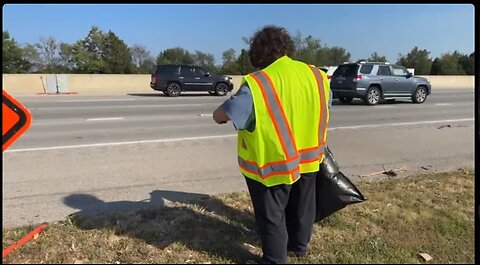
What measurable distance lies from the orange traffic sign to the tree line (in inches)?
1264

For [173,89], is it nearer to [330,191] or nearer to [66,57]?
[330,191]

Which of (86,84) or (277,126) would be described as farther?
(86,84)

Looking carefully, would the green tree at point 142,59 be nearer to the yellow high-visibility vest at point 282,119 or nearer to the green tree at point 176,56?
the green tree at point 176,56

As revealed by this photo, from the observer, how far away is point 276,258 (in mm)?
2902

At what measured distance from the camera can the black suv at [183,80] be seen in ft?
72.0

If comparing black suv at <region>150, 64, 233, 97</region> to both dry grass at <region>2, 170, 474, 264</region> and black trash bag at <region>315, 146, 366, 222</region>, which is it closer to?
dry grass at <region>2, 170, 474, 264</region>

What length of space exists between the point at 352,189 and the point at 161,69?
19.7 m

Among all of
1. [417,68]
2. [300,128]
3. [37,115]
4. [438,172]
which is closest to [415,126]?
[438,172]

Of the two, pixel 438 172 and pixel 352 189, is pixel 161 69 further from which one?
pixel 352 189

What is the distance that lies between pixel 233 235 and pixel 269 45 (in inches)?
64.1

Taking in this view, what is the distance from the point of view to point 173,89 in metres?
22.2

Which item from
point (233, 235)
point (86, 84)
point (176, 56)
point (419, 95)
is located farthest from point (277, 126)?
point (176, 56)

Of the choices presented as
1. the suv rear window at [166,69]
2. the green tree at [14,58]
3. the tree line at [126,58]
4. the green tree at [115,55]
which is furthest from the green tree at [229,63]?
the suv rear window at [166,69]

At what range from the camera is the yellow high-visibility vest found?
269cm
